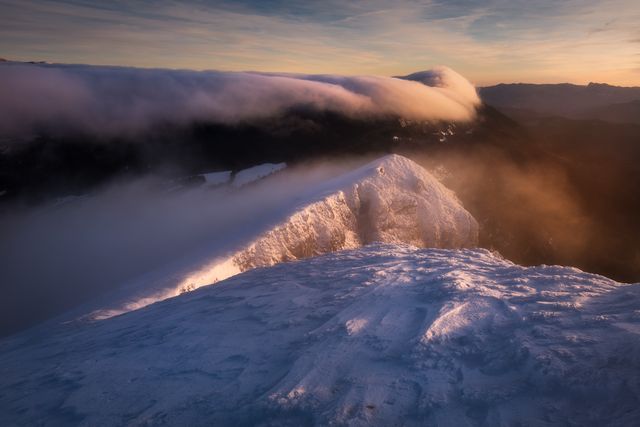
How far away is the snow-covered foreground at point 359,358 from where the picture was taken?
6.60 feet

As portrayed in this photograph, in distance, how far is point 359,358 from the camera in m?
2.50

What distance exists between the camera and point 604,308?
2.93 metres

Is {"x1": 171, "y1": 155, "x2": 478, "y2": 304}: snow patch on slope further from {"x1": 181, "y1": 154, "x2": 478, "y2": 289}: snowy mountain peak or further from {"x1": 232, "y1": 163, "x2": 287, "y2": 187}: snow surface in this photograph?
{"x1": 232, "y1": 163, "x2": 287, "y2": 187}: snow surface

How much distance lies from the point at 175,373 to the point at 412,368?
165cm

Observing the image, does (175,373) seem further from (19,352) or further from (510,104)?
(510,104)

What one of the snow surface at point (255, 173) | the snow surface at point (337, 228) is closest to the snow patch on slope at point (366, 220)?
the snow surface at point (337, 228)

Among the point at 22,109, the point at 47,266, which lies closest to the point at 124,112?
the point at 22,109

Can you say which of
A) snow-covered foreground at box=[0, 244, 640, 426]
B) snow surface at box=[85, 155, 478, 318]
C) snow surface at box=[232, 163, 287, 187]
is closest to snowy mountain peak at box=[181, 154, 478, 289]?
snow surface at box=[85, 155, 478, 318]

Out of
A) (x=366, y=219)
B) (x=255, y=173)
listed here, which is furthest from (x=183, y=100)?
(x=366, y=219)

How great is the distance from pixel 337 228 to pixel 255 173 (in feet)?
63.8

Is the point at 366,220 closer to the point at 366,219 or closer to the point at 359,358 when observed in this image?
the point at 366,219

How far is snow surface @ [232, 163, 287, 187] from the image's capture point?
26719 millimetres

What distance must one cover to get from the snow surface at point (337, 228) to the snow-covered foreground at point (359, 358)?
192 centimetres

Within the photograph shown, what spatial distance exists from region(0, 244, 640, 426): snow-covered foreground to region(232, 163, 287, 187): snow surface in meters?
23.1
